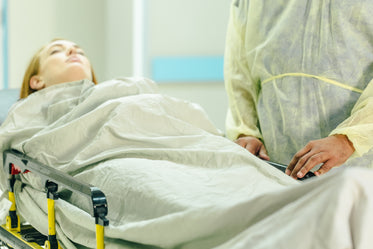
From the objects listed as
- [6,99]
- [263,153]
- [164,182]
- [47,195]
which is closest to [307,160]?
[263,153]

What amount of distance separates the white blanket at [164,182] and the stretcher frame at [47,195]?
0.10 feet

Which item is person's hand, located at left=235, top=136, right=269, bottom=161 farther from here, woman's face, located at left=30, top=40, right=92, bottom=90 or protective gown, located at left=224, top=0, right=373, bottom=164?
woman's face, located at left=30, top=40, right=92, bottom=90

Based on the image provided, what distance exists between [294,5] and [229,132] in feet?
1.85

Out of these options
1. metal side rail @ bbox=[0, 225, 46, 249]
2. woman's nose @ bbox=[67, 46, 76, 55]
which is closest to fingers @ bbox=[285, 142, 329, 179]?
metal side rail @ bbox=[0, 225, 46, 249]

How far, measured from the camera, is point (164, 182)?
→ 1443 mm

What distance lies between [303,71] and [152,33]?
2.71m

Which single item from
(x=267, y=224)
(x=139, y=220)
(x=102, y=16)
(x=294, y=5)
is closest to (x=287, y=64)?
(x=294, y=5)

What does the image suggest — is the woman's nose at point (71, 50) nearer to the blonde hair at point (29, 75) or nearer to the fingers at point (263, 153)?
the blonde hair at point (29, 75)

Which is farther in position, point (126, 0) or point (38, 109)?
point (126, 0)

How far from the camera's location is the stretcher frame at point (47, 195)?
4.58 ft

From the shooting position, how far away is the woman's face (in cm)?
245

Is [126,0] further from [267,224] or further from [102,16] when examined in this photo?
[267,224]

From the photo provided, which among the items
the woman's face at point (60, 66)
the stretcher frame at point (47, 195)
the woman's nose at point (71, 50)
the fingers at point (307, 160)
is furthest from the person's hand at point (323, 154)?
the woman's nose at point (71, 50)

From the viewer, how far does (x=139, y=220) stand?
1413 millimetres
